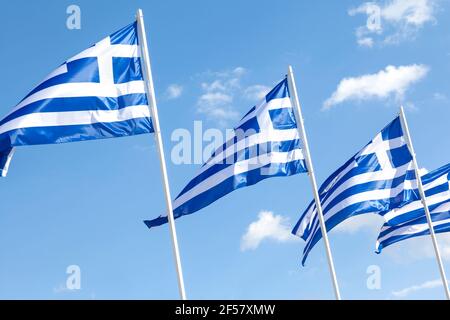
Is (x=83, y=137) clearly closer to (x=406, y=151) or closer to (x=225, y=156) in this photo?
(x=225, y=156)

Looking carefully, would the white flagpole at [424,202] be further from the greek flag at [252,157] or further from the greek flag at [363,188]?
the greek flag at [252,157]

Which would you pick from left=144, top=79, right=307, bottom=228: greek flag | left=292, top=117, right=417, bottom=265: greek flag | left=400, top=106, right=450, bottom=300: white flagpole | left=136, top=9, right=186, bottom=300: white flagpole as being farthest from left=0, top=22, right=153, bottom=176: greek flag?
left=400, top=106, right=450, bottom=300: white flagpole

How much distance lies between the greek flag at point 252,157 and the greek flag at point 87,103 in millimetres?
3219

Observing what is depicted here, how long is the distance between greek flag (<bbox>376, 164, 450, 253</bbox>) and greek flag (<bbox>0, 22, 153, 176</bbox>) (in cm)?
1594

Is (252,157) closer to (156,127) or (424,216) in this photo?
(156,127)

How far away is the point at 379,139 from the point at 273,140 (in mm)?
6366

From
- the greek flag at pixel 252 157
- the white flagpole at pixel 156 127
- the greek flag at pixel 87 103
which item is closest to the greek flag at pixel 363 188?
the greek flag at pixel 252 157

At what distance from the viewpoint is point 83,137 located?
16.1 meters

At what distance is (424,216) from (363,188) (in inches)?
269

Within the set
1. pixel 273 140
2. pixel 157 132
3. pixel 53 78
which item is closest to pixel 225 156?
pixel 273 140

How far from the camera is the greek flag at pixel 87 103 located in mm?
15734

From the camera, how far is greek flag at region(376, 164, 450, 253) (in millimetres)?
28953

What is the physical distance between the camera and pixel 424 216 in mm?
29203
